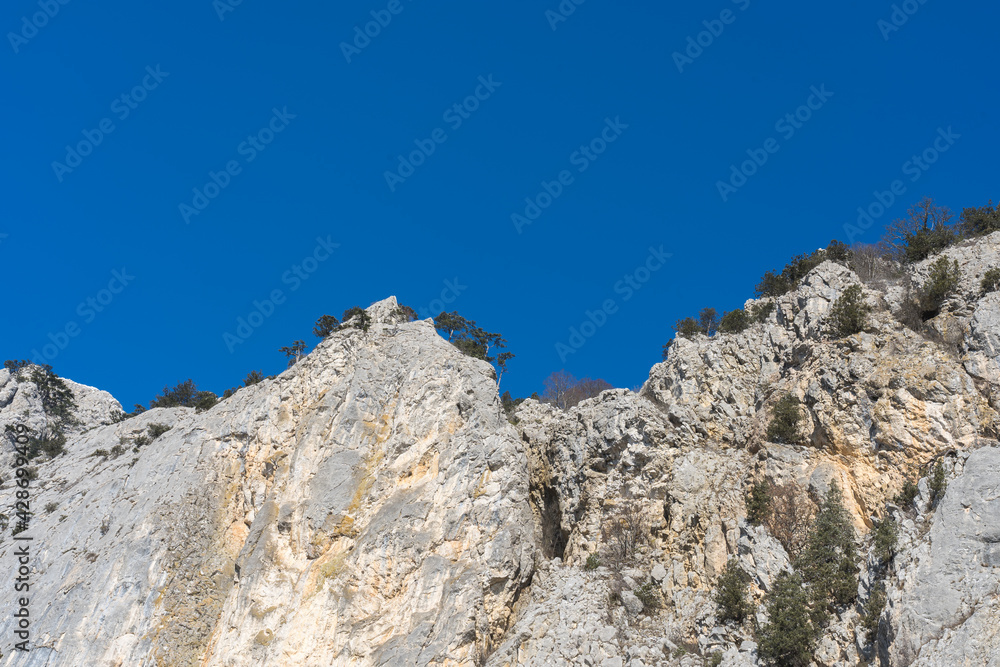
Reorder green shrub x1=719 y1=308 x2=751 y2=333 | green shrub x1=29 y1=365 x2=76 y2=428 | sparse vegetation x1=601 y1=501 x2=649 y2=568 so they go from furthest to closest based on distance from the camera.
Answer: green shrub x1=29 y1=365 x2=76 y2=428 → green shrub x1=719 y1=308 x2=751 y2=333 → sparse vegetation x1=601 y1=501 x2=649 y2=568

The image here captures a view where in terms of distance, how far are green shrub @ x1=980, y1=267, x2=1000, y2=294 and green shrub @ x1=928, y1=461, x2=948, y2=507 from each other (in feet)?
31.4

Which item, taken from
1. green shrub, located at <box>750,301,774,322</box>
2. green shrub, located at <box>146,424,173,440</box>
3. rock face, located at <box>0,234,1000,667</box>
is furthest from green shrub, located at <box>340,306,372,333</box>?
green shrub, located at <box>750,301,774,322</box>

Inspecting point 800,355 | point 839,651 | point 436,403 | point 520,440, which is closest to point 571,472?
point 520,440

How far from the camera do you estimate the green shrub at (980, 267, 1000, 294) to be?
94.8 ft

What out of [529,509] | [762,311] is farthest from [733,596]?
[762,311]

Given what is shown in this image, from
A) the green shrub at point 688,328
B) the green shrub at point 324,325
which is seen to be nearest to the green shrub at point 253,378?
the green shrub at point 324,325

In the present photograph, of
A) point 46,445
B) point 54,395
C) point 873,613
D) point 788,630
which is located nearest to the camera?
point 873,613

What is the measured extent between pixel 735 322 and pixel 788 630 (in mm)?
A: 17101

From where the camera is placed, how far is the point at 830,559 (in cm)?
2497

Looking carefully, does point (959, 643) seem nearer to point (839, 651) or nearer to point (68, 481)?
point (839, 651)

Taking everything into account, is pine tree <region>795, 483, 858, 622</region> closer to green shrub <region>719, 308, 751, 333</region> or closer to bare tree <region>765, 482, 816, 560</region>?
bare tree <region>765, 482, 816, 560</region>

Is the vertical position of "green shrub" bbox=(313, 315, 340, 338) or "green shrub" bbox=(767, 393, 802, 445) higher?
"green shrub" bbox=(313, 315, 340, 338)

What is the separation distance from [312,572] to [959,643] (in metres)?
24.4

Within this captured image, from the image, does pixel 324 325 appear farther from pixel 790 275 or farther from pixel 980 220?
pixel 980 220
